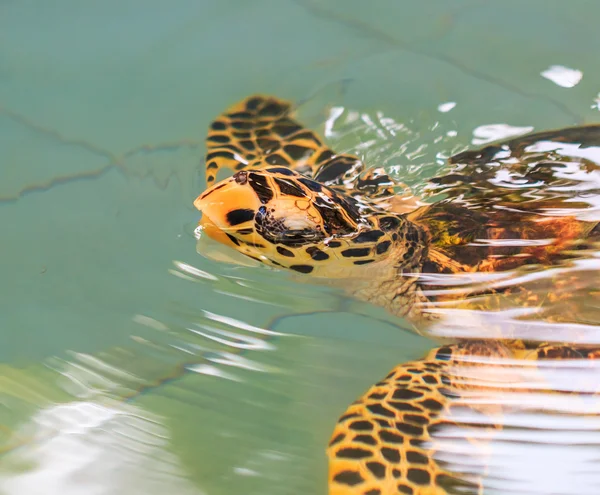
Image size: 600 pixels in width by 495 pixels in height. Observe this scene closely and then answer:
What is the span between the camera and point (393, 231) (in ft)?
4.48

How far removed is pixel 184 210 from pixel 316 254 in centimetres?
53

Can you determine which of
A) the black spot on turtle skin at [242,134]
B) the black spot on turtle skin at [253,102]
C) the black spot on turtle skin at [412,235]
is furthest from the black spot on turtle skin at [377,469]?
the black spot on turtle skin at [253,102]

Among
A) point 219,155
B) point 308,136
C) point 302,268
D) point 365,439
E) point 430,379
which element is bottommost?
point 365,439

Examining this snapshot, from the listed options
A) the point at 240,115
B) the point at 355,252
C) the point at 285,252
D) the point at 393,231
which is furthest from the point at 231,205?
the point at 240,115

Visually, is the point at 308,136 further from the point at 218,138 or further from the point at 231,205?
the point at 231,205

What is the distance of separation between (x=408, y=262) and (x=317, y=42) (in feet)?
3.72

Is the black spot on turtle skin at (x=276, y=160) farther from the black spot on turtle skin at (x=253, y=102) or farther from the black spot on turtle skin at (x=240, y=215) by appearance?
the black spot on turtle skin at (x=240, y=215)

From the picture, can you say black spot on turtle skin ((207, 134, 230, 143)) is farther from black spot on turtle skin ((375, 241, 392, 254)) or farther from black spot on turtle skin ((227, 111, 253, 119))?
black spot on turtle skin ((375, 241, 392, 254))

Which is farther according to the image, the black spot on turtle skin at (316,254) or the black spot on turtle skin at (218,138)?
the black spot on turtle skin at (218,138)

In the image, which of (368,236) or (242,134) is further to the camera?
(242,134)

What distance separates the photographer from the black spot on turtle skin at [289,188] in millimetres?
1175

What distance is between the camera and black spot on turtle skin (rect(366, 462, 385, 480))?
104 cm

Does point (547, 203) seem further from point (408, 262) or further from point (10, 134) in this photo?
point (10, 134)

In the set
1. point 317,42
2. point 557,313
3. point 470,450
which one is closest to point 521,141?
point 557,313
